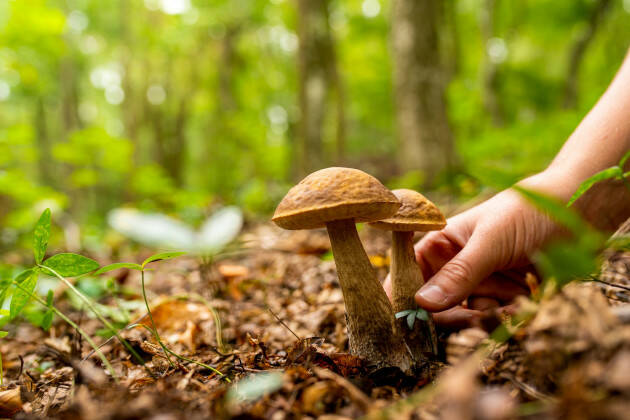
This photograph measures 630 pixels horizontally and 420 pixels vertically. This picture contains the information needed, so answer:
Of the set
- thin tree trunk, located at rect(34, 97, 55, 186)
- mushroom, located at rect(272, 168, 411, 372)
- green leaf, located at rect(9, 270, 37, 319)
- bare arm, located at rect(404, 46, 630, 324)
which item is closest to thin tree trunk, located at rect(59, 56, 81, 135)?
thin tree trunk, located at rect(34, 97, 55, 186)

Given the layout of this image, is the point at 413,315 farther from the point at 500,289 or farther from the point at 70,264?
the point at 70,264

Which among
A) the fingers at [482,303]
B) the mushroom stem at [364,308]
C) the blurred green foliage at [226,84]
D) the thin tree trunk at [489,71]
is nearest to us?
the mushroom stem at [364,308]

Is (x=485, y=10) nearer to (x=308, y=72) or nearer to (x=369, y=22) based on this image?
(x=369, y=22)

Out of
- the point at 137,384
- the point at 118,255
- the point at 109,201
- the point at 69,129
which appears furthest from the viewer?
the point at 109,201

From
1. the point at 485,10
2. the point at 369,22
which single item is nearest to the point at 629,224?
the point at 485,10

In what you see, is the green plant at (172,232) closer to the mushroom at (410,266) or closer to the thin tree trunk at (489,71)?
the mushroom at (410,266)

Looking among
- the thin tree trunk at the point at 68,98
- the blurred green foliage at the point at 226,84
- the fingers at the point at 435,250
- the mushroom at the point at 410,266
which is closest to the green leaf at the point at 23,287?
the mushroom at the point at 410,266
